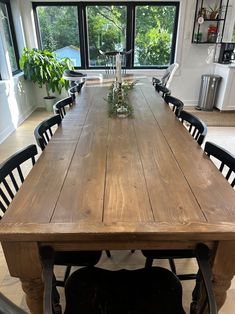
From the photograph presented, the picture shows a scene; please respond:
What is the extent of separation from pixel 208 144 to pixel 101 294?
0.96m

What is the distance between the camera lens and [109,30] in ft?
16.2

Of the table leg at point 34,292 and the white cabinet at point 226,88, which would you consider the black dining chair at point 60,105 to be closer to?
the table leg at point 34,292

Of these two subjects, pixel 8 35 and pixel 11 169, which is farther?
pixel 8 35

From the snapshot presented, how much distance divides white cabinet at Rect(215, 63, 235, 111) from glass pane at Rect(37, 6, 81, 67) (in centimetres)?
302

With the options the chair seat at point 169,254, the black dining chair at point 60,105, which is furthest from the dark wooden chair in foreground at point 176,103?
the chair seat at point 169,254

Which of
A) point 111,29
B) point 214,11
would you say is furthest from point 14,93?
point 214,11

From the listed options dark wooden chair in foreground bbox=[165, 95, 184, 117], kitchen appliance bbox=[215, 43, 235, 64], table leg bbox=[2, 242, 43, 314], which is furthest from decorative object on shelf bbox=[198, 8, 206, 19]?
table leg bbox=[2, 242, 43, 314]

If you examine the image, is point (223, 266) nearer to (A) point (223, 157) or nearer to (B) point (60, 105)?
(A) point (223, 157)

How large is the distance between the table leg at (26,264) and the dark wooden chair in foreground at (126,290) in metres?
0.04

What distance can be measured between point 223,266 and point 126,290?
1.43ft

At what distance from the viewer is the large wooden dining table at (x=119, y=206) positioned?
841 mm

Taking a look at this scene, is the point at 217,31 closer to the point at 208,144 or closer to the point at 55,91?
the point at 55,91

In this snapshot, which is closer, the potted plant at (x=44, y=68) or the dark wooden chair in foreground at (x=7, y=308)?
the dark wooden chair in foreground at (x=7, y=308)

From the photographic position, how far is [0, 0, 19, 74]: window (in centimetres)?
419
